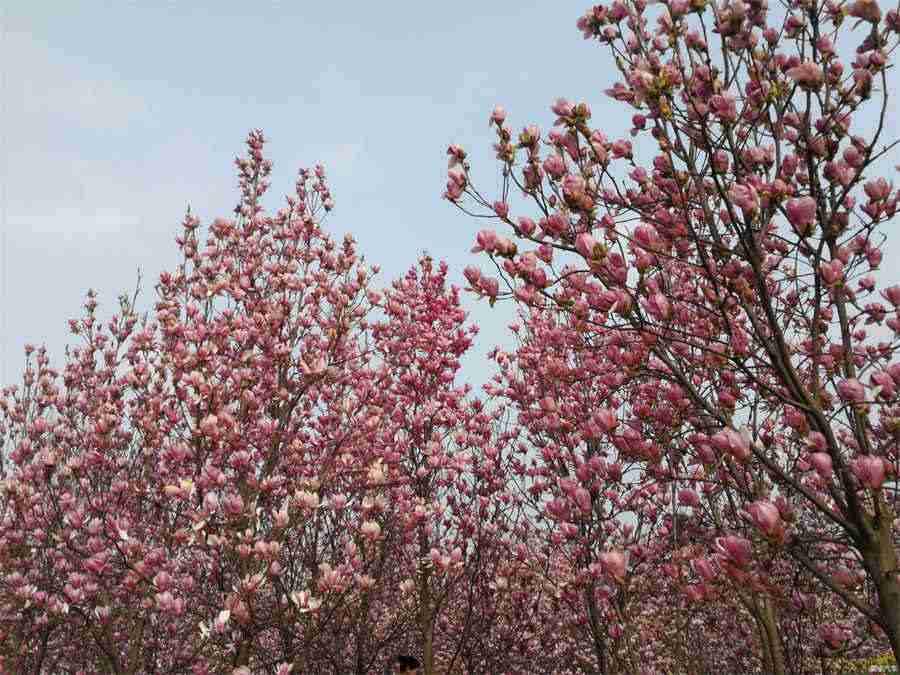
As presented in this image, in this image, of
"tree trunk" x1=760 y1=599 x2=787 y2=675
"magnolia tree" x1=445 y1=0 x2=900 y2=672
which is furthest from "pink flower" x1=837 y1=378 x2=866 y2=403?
"tree trunk" x1=760 y1=599 x2=787 y2=675

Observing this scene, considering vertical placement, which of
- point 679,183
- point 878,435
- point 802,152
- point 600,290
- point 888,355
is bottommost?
point 878,435

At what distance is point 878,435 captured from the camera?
3.43 m

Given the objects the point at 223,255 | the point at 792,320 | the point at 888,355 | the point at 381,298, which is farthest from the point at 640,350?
the point at 223,255

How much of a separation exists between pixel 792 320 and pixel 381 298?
3.38 meters

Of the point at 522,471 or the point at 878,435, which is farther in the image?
the point at 522,471

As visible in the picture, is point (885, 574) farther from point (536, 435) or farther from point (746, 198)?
point (536, 435)

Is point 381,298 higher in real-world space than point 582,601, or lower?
higher

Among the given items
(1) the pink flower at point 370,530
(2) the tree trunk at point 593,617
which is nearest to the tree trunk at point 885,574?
(1) the pink flower at point 370,530

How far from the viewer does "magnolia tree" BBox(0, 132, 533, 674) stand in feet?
16.3

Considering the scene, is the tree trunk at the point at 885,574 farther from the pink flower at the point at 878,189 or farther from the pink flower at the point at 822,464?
the pink flower at the point at 878,189

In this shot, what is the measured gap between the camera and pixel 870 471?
2461 mm

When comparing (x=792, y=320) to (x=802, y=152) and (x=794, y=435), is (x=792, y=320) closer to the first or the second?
(x=794, y=435)

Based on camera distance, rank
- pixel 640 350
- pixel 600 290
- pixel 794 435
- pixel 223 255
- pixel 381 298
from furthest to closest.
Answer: pixel 223 255
pixel 381 298
pixel 794 435
pixel 640 350
pixel 600 290

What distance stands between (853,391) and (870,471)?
0.48 meters
